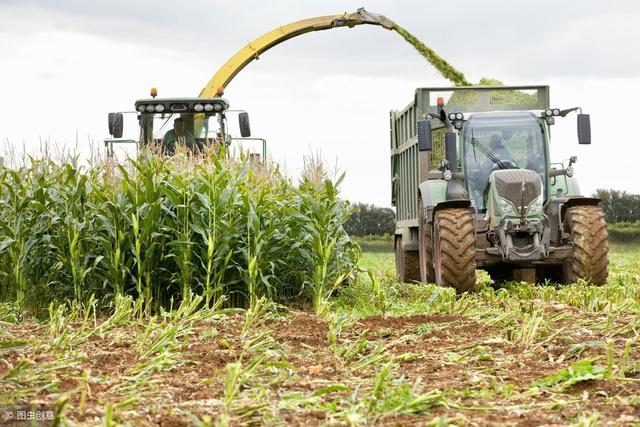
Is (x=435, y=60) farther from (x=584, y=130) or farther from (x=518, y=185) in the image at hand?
(x=518, y=185)

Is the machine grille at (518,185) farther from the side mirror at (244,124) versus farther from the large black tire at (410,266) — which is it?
the side mirror at (244,124)

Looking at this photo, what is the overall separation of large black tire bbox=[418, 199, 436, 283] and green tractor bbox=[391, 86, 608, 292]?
15 mm

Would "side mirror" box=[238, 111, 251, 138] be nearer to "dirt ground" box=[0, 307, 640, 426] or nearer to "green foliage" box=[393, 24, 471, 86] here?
"green foliage" box=[393, 24, 471, 86]

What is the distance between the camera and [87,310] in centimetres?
1035

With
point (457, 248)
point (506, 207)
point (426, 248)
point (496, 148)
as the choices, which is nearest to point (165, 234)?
point (457, 248)

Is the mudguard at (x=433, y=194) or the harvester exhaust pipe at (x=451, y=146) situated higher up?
the harvester exhaust pipe at (x=451, y=146)

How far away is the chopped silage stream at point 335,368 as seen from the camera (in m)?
5.53

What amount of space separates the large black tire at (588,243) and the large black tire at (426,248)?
6.77ft

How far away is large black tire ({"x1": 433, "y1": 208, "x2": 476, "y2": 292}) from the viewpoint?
13.0 m

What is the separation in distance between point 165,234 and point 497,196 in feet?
15.6

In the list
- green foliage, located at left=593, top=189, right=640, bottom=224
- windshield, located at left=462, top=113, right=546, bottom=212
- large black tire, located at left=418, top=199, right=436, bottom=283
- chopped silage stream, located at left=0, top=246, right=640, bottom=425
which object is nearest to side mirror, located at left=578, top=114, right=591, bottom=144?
windshield, located at left=462, top=113, right=546, bottom=212

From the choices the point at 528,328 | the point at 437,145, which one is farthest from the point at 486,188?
the point at 528,328

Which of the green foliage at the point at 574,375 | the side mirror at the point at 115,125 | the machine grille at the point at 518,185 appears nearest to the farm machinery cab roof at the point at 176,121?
the side mirror at the point at 115,125

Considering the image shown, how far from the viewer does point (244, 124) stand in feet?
56.6
